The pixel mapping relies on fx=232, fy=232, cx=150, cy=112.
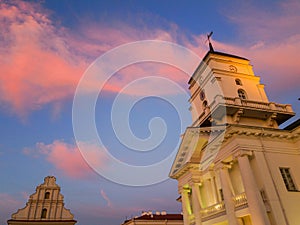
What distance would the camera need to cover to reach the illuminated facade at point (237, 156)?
49.8 feet

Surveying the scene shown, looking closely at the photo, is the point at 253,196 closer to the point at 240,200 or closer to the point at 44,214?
the point at 240,200

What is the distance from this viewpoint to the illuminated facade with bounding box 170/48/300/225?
1519 cm

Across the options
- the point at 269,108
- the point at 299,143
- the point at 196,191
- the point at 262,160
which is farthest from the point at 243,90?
the point at 196,191

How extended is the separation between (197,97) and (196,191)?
10.9 m

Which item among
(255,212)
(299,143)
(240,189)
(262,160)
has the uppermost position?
(299,143)

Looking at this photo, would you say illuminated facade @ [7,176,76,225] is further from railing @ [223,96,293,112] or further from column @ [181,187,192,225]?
railing @ [223,96,293,112]

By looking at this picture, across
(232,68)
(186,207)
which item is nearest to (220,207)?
(186,207)

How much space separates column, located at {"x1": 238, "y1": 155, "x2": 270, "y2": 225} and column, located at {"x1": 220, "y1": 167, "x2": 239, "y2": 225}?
1999 mm

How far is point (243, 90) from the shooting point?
24297mm

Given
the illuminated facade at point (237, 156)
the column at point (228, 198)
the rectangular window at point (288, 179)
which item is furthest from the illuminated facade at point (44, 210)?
the rectangular window at point (288, 179)

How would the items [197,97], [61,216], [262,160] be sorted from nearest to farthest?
[262,160], [197,97], [61,216]

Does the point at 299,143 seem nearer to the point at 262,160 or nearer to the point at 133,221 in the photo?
the point at 262,160

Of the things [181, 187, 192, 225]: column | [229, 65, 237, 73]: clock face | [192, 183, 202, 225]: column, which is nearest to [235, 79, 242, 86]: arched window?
[229, 65, 237, 73]: clock face

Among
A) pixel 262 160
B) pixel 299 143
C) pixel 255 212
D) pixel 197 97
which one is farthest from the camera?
pixel 197 97
